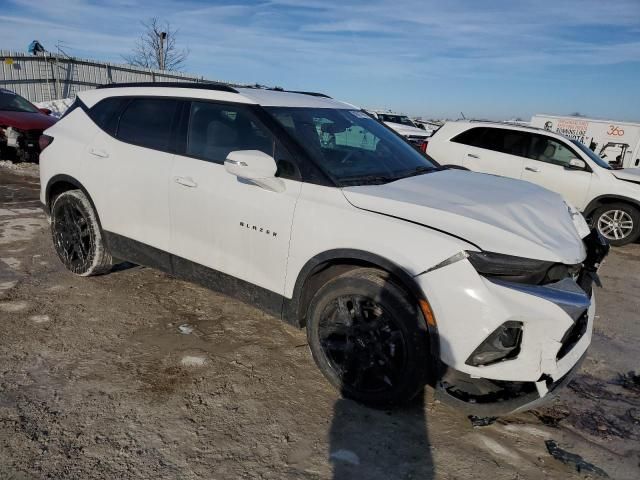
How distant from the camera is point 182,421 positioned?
267cm

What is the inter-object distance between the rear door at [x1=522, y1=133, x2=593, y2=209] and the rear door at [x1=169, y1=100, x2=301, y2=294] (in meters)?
6.13

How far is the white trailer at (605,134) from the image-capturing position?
16406 mm

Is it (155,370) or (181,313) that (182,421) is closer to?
(155,370)

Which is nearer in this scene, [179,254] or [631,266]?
[179,254]

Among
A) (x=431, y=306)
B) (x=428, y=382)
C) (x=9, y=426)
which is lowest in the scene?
(x=9, y=426)

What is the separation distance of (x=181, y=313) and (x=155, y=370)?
915mm

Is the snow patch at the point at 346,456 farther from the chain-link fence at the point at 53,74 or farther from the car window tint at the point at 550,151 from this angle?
the chain-link fence at the point at 53,74

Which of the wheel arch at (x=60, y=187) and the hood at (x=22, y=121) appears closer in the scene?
the wheel arch at (x=60, y=187)

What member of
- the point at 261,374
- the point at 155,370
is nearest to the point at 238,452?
the point at 261,374

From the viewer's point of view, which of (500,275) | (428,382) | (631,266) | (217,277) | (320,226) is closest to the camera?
(500,275)

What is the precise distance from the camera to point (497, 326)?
2.32 m

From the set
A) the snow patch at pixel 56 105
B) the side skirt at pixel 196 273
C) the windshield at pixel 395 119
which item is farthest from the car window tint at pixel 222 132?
the windshield at pixel 395 119

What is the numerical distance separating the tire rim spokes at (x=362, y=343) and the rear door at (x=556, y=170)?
20.5 ft

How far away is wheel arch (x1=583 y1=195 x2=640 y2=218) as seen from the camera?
750 centimetres
